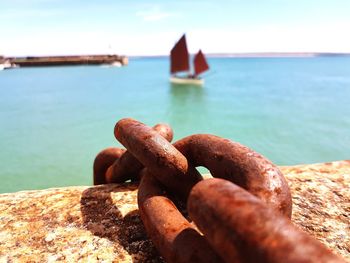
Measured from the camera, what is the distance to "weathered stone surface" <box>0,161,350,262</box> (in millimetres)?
1401

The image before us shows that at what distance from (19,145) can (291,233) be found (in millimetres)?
16231

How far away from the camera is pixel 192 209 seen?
101 cm

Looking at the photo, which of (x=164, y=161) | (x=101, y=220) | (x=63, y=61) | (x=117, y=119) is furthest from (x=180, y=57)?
(x=63, y=61)

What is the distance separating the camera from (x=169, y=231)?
122 centimetres

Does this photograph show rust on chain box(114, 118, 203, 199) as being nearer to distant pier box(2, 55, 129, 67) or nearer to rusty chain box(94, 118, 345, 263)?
rusty chain box(94, 118, 345, 263)

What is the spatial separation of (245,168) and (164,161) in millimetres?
366

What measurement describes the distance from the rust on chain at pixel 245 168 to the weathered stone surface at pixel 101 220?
43 cm

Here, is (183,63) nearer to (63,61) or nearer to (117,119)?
(117,119)

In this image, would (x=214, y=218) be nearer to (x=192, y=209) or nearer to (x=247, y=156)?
(x=192, y=209)

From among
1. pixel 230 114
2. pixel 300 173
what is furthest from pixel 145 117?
pixel 300 173

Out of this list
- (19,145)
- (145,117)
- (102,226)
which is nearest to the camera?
(102,226)

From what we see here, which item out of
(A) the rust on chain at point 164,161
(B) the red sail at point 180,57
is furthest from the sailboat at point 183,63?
(A) the rust on chain at point 164,161

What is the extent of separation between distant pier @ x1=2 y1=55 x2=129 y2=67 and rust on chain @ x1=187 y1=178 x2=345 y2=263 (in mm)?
89483

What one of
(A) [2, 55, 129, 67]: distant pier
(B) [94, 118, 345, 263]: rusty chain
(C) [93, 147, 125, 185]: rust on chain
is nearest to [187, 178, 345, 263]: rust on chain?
(B) [94, 118, 345, 263]: rusty chain
